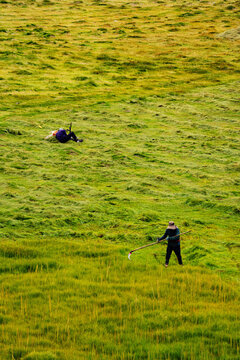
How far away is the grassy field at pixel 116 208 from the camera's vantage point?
1077 cm

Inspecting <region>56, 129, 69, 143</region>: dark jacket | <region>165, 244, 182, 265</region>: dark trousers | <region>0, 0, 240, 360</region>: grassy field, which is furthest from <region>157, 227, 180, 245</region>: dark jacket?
<region>56, 129, 69, 143</region>: dark jacket

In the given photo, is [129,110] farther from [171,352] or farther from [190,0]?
[190,0]

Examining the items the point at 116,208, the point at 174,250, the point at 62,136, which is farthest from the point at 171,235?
the point at 62,136

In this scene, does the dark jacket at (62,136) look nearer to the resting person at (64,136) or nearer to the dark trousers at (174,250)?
the resting person at (64,136)

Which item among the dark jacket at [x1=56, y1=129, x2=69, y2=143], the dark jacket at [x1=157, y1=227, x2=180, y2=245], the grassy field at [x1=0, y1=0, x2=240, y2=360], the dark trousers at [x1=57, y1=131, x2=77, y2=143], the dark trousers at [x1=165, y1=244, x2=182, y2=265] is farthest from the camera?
the dark trousers at [x1=57, y1=131, x2=77, y2=143]

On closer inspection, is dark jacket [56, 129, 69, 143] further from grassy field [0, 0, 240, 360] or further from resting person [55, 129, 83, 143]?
grassy field [0, 0, 240, 360]

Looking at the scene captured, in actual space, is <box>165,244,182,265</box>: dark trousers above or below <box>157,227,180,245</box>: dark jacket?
below

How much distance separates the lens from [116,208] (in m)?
19.9

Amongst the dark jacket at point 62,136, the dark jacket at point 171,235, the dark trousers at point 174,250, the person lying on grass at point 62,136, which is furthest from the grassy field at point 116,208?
the dark jacket at point 171,235

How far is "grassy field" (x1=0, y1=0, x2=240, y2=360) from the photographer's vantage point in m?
10.8

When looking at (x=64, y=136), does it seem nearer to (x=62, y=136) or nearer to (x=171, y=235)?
(x=62, y=136)

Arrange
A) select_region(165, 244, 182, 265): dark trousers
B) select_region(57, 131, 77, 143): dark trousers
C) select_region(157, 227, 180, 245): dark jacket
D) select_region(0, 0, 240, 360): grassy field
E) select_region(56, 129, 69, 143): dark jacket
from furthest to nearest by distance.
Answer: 1. select_region(57, 131, 77, 143): dark trousers
2. select_region(56, 129, 69, 143): dark jacket
3. select_region(165, 244, 182, 265): dark trousers
4. select_region(157, 227, 180, 245): dark jacket
5. select_region(0, 0, 240, 360): grassy field

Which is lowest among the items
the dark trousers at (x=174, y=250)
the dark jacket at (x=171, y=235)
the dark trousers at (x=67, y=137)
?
the dark trousers at (x=67, y=137)

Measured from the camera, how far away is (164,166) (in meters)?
26.5
